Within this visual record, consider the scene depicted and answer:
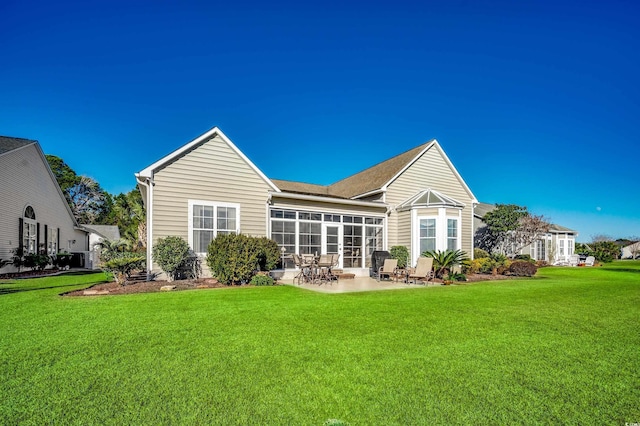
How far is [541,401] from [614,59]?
24.0 meters

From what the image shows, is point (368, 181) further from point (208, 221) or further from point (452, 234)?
point (208, 221)

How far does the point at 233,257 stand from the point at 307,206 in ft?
16.7

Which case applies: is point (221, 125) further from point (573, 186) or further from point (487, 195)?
point (573, 186)

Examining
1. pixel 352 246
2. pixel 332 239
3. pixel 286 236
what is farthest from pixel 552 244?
pixel 286 236

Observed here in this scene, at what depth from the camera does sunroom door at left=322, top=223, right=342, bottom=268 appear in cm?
1591

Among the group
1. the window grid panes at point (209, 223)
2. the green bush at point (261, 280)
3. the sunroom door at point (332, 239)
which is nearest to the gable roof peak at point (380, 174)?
the sunroom door at point (332, 239)

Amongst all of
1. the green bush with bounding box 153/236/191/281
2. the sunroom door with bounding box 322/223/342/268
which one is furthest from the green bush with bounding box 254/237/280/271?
the sunroom door with bounding box 322/223/342/268

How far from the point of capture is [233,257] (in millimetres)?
11328

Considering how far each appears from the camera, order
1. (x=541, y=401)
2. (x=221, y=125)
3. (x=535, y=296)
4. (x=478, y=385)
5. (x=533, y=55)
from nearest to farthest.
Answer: (x=541, y=401)
(x=478, y=385)
(x=535, y=296)
(x=221, y=125)
(x=533, y=55)

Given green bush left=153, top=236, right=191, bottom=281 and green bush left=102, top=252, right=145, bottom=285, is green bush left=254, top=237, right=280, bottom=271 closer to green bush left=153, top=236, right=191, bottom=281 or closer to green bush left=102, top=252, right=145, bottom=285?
green bush left=153, top=236, right=191, bottom=281

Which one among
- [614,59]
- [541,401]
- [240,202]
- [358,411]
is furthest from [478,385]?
[614,59]

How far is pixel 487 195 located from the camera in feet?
119

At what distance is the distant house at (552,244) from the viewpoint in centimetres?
2917

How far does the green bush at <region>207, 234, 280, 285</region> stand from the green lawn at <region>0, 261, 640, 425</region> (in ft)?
13.8
